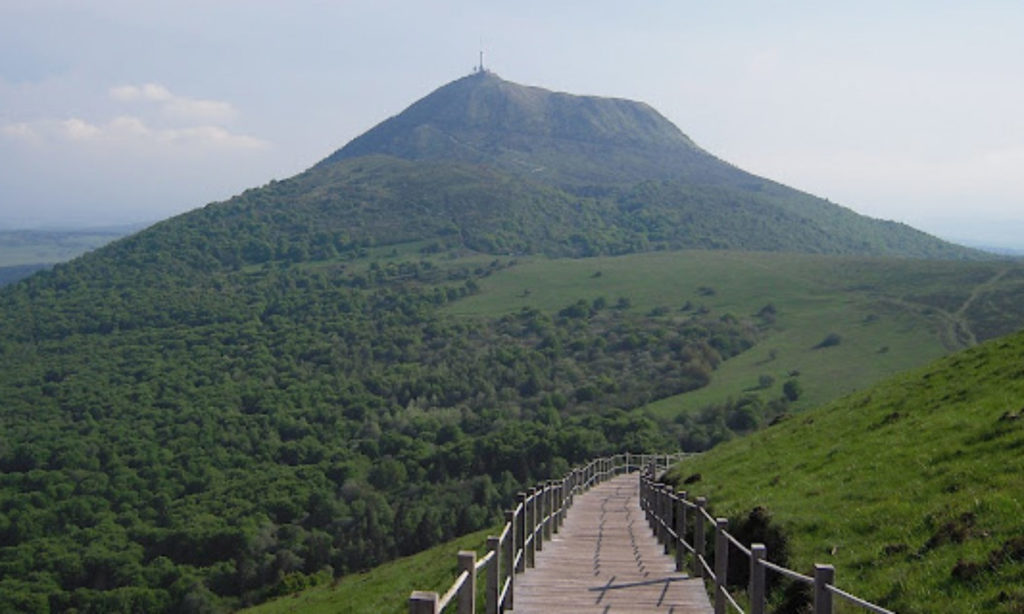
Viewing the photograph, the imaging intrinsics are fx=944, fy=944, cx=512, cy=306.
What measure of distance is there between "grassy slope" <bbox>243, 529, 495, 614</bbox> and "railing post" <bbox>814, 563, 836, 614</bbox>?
1552cm

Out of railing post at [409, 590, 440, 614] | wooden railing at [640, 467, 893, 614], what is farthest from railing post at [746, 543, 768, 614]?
railing post at [409, 590, 440, 614]

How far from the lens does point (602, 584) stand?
13.2 metres

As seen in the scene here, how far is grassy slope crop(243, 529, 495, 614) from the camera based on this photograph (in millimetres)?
25641

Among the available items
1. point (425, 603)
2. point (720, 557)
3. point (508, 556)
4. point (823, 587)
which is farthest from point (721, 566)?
point (425, 603)

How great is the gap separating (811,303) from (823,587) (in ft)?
503

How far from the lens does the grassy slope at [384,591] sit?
25.6m

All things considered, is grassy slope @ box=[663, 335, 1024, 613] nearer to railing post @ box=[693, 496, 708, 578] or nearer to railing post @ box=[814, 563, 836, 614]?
railing post @ box=[693, 496, 708, 578]

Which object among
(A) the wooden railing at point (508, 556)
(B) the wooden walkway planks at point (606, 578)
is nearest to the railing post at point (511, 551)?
(A) the wooden railing at point (508, 556)

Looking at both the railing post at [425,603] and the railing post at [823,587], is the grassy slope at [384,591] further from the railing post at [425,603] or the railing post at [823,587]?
the railing post at [425,603]

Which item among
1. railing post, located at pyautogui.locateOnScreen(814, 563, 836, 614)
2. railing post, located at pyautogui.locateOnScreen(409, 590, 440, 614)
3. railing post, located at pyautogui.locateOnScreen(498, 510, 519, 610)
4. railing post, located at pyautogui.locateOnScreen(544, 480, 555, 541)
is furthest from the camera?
railing post, located at pyautogui.locateOnScreen(544, 480, 555, 541)

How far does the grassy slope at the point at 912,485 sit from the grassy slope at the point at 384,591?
8.09 meters

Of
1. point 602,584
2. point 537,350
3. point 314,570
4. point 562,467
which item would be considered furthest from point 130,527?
point 602,584

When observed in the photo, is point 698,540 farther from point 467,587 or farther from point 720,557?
point 467,587

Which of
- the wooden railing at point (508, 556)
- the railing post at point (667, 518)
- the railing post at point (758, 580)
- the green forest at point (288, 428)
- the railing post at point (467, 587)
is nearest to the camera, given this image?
the wooden railing at point (508, 556)
